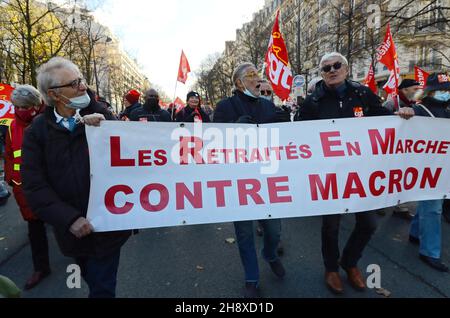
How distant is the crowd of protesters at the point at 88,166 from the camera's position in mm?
2018

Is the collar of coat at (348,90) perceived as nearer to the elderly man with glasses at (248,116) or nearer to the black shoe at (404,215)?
the elderly man with glasses at (248,116)

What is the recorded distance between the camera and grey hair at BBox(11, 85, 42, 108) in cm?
316

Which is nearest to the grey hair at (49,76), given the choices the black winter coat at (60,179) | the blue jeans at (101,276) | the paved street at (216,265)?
the black winter coat at (60,179)

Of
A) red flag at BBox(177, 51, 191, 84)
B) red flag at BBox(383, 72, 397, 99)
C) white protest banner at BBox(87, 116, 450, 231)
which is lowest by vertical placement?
white protest banner at BBox(87, 116, 450, 231)

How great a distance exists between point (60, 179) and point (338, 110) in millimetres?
2443

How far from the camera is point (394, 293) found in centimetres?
293

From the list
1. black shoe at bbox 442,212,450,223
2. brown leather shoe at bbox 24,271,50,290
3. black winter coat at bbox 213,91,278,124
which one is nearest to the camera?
black winter coat at bbox 213,91,278,124

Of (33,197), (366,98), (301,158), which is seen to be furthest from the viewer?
(366,98)

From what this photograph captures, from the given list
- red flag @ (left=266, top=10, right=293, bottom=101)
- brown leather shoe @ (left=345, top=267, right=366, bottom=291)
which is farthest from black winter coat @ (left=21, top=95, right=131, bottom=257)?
red flag @ (left=266, top=10, right=293, bottom=101)

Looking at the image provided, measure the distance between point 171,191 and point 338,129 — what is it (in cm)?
162

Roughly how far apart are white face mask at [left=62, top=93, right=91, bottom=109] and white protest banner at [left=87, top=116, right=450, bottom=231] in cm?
21

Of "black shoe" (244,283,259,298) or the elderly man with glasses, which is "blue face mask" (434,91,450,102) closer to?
the elderly man with glasses
